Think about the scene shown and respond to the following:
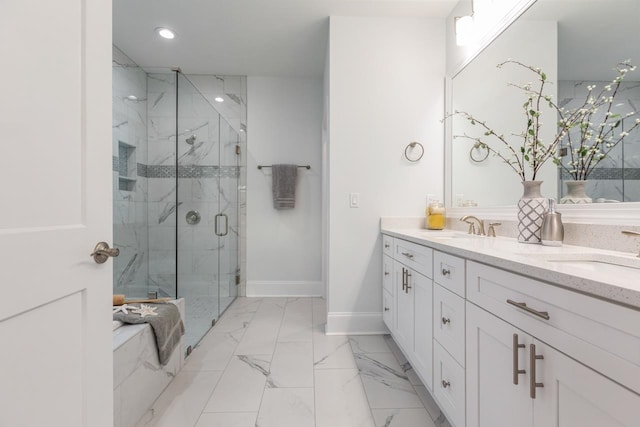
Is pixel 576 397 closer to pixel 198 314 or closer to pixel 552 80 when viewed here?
pixel 552 80

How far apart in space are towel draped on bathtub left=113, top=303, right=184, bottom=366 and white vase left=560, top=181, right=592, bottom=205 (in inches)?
82.3

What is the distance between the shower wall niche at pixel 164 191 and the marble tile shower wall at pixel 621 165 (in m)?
2.45

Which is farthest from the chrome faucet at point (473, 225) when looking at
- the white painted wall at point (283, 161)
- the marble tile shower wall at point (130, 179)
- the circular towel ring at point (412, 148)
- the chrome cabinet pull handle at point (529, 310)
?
the marble tile shower wall at point (130, 179)

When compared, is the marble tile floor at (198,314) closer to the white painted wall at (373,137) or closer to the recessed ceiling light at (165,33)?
the white painted wall at (373,137)

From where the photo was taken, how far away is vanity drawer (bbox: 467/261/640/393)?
53cm

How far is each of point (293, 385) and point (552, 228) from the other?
5.02 ft

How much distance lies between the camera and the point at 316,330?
2453 millimetres

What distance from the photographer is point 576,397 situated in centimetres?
64

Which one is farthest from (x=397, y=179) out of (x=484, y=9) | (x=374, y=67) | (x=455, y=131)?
(x=484, y=9)

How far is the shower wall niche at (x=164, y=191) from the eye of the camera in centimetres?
224

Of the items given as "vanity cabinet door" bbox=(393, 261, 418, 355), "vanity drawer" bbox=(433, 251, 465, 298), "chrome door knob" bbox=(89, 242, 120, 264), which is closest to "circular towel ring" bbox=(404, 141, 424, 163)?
"vanity cabinet door" bbox=(393, 261, 418, 355)

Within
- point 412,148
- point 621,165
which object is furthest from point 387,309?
point 621,165

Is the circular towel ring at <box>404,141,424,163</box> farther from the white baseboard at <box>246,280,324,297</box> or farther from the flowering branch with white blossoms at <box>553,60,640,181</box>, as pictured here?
the white baseboard at <box>246,280,324,297</box>

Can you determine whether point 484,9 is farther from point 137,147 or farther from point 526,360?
point 137,147
